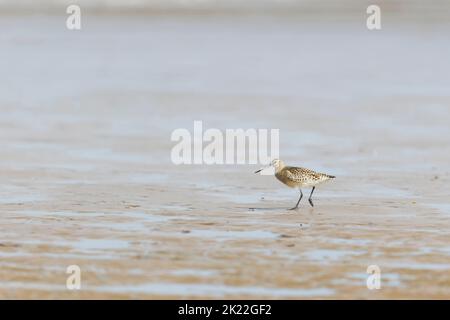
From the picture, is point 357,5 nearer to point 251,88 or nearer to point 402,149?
point 251,88

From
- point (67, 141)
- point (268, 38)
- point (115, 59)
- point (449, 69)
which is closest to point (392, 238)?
point (67, 141)

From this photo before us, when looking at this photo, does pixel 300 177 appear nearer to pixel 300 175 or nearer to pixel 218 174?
pixel 300 175

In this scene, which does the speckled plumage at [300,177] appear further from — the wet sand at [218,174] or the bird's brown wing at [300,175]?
the wet sand at [218,174]

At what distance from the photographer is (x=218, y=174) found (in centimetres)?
1320

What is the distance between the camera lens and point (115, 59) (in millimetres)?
24891

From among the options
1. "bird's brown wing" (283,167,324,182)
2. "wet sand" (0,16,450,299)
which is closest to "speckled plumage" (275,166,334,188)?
"bird's brown wing" (283,167,324,182)

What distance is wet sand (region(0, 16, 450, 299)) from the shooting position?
8.74 metres

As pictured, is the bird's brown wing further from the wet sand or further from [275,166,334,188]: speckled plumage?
the wet sand

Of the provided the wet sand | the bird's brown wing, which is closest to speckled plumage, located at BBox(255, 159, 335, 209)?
the bird's brown wing

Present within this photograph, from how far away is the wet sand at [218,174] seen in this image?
28.7 feet

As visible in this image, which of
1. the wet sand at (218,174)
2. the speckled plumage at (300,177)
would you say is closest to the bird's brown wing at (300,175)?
the speckled plumage at (300,177)

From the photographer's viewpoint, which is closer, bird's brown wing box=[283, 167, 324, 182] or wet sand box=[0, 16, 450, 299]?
wet sand box=[0, 16, 450, 299]

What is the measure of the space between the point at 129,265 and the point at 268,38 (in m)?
20.4

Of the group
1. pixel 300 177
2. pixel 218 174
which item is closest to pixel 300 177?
pixel 300 177
